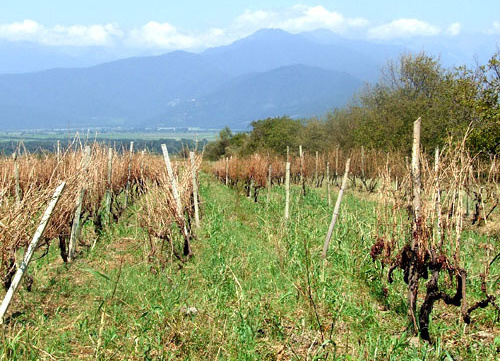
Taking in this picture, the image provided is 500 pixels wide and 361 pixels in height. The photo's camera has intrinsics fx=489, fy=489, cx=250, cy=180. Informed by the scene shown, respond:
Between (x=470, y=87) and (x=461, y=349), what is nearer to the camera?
(x=461, y=349)

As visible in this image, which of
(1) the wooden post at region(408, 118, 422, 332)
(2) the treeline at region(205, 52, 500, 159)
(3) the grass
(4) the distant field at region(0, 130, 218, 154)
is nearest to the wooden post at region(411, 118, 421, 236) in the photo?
(1) the wooden post at region(408, 118, 422, 332)

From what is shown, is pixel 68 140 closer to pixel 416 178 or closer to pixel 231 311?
pixel 231 311

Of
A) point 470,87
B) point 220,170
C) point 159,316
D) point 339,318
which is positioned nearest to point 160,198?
point 159,316

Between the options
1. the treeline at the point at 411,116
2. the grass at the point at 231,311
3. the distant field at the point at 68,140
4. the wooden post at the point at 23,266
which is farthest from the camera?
the treeline at the point at 411,116

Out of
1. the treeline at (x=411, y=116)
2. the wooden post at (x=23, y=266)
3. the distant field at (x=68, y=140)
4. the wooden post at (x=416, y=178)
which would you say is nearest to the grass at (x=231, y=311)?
the wooden post at (x=23, y=266)

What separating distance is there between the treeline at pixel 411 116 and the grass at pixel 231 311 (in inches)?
225

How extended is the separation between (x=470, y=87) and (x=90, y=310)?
13.1 meters

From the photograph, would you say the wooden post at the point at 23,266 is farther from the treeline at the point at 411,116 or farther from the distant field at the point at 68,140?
the treeline at the point at 411,116

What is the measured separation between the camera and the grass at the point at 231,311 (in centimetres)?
479

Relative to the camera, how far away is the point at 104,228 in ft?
35.6

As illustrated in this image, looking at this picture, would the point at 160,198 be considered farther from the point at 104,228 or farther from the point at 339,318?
the point at 339,318

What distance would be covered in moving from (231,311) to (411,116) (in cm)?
2406

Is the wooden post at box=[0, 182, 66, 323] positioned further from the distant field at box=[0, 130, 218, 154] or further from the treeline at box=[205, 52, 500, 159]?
the treeline at box=[205, 52, 500, 159]

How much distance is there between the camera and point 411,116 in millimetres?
27484
